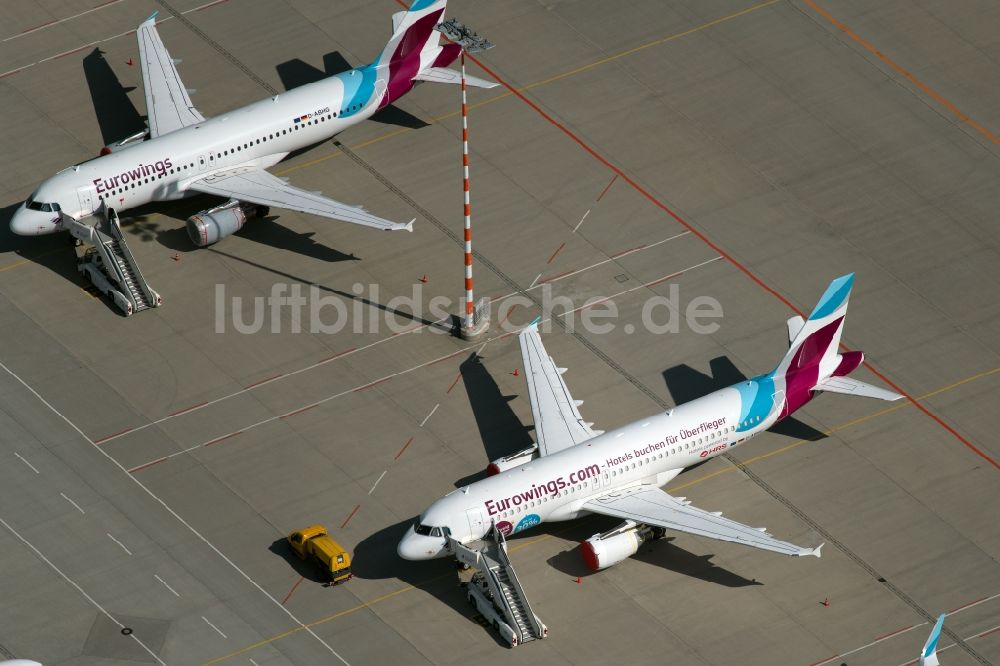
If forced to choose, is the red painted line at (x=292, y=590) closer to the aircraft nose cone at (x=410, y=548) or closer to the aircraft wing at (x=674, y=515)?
the aircraft nose cone at (x=410, y=548)

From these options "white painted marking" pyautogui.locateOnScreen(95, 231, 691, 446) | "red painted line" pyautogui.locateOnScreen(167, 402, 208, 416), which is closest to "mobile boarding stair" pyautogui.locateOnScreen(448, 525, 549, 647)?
"white painted marking" pyautogui.locateOnScreen(95, 231, 691, 446)

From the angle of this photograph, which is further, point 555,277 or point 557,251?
point 557,251

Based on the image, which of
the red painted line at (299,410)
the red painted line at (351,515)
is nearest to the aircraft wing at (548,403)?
the red painted line at (351,515)

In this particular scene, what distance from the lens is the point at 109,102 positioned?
5002 inches

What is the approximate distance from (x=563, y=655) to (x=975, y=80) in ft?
177

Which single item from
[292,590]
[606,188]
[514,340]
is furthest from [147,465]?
[606,188]

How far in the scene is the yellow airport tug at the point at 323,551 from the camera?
98.0 metres

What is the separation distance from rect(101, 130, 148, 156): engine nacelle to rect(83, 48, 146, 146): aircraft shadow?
184cm

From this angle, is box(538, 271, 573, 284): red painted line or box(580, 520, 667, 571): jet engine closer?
box(580, 520, 667, 571): jet engine

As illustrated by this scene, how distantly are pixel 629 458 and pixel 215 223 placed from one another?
95.8ft

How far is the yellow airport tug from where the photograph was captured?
98.0m

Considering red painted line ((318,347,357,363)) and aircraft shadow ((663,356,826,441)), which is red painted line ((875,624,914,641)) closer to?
aircraft shadow ((663,356,826,441))

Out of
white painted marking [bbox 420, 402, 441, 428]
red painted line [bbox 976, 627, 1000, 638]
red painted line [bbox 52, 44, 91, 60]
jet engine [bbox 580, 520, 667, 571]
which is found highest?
red painted line [bbox 52, 44, 91, 60]

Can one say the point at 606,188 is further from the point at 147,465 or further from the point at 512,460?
the point at 147,465
